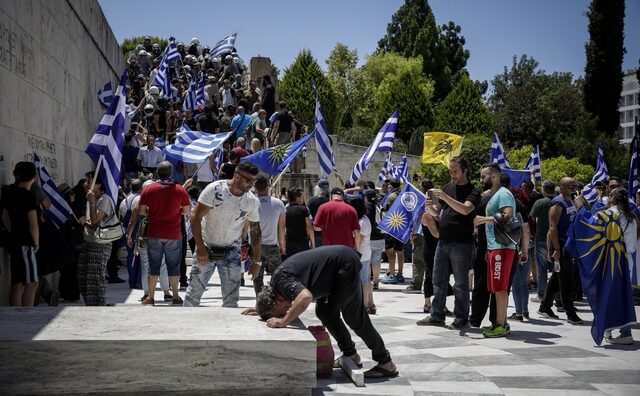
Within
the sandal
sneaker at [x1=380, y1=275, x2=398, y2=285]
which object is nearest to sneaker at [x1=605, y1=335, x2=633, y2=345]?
the sandal

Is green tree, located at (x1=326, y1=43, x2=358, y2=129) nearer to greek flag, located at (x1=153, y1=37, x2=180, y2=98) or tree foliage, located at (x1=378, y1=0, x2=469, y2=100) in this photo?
tree foliage, located at (x1=378, y1=0, x2=469, y2=100)

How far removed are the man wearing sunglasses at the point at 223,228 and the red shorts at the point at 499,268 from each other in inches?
110

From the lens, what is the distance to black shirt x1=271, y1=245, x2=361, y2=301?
20.1ft

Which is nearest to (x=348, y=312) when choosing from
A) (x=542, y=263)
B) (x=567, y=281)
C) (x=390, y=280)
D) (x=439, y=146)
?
(x=567, y=281)

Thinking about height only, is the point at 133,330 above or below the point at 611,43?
below

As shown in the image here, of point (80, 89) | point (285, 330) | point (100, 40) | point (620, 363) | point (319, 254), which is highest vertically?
point (100, 40)

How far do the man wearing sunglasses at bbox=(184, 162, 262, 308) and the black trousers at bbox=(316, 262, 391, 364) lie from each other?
1.48 metres

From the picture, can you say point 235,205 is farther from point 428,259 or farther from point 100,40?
point 100,40

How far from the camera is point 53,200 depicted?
10.1 m

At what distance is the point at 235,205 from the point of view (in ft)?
25.8

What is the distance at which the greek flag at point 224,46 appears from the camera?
29625 mm

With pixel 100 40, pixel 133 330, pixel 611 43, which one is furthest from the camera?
pixel 611 43

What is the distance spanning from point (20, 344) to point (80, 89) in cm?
1028

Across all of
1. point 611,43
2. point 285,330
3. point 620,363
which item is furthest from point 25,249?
point 611,43
